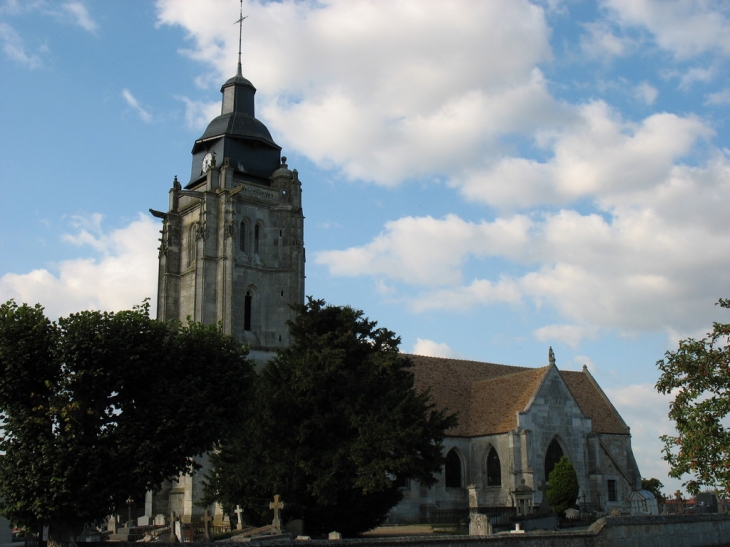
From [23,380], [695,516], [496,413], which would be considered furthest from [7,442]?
[496,413]

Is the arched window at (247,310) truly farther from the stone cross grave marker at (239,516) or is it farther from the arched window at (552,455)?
the arched window at (552,455)

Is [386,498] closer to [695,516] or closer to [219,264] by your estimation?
[695,516]

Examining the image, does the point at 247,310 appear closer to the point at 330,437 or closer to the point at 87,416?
the point at 330,437

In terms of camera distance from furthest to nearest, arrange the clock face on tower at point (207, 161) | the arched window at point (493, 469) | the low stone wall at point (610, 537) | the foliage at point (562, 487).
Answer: the clock face on tower at point (207, 161) < the arched window at point (493, 469) < the foliage at point (562, 487) < the low stone wall at point (610, 537)

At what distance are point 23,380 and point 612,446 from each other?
118ft

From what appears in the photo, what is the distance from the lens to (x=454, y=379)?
→ 47.7 m

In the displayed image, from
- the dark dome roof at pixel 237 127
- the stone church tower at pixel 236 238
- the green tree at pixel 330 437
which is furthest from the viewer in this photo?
the dark dome roof at pixel 237 127

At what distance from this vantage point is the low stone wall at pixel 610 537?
57.2ft

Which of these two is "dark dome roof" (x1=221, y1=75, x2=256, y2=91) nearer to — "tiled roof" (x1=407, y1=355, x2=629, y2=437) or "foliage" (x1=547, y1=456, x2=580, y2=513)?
"tiled roof" (x1=407, y1=355, x2=629, y2=437)

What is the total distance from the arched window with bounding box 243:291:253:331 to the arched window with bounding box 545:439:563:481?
17295 millimetres

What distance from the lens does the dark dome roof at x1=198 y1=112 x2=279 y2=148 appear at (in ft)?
156

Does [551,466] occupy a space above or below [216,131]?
below

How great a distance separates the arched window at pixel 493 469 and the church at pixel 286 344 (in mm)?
77

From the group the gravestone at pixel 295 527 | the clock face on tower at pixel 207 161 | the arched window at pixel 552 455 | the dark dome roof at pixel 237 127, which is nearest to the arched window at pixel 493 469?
the arched window at pixel 552 455
